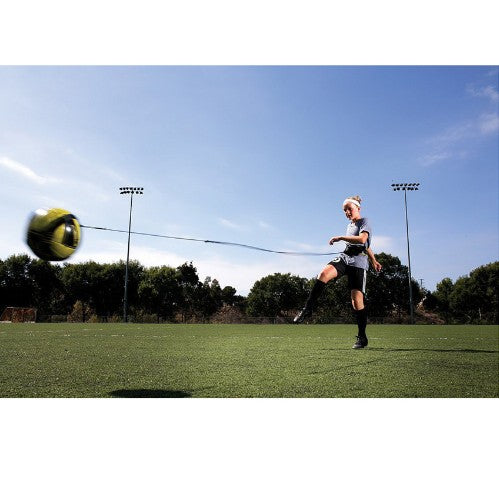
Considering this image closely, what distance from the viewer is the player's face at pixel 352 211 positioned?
454 cm

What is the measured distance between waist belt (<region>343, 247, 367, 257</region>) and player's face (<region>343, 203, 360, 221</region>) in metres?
0.33

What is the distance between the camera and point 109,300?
168 ft

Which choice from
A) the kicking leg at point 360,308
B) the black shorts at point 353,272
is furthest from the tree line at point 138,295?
the black shorts at point 353,272

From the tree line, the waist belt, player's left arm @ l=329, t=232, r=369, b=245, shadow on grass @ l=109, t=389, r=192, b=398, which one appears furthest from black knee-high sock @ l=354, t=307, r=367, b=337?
the tree line

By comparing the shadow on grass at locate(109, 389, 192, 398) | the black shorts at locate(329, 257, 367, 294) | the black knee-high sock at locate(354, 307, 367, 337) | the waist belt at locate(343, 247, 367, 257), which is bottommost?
the shadow on grass at locate(109, 389, 192, 398)

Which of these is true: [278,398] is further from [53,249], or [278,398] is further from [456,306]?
[456,306]

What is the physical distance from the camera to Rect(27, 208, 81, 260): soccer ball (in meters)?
4.38

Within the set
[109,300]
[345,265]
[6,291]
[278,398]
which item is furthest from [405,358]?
[6,291]

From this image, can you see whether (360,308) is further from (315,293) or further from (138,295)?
(138,295)

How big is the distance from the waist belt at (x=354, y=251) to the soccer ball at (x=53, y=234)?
299 centimetres

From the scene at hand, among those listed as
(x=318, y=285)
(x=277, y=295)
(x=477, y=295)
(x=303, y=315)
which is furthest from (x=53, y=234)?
(x=477, y=295)

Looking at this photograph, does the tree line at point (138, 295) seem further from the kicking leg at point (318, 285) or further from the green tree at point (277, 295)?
the kicking leg at point (318, 285)

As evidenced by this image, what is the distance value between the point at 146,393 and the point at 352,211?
3.00 meters

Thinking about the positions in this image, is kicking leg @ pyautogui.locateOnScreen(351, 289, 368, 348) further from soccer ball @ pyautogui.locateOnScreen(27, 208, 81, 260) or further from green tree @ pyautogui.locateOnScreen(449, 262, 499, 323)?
green tree @ pyautogui.locateOnScreen(449, 262, 499, 323)
